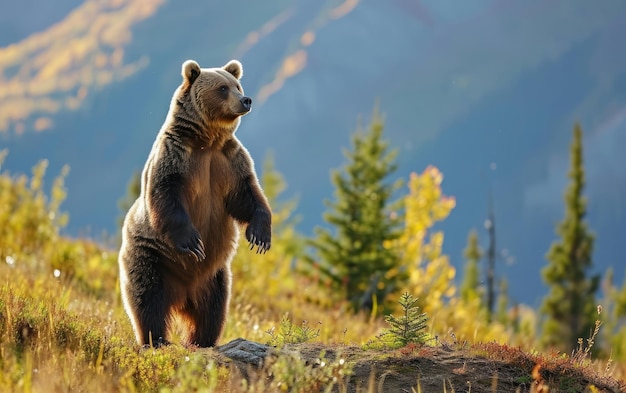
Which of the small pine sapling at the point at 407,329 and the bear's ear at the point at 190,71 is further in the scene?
the bear's ear at the point at 190,71

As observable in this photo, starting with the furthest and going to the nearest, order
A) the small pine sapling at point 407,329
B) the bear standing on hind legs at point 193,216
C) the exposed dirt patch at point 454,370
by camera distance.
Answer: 1. the bear standing on hind legs at point 193,216
2. the small pine sapling at point 407,329
3. the exposed dirt patch at point 454,370

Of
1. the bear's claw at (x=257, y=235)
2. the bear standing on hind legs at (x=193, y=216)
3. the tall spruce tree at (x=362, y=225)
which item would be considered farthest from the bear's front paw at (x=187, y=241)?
the tall spruce tree at (x=362, y=225)

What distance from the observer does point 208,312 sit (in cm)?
606

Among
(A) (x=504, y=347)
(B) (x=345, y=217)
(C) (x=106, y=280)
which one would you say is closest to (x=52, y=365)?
(A) (x=504, y=347)

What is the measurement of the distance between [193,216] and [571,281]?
119 feet

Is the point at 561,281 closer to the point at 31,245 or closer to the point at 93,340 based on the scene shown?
the point at 31,245

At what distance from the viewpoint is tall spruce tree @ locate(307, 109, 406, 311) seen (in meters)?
17.4

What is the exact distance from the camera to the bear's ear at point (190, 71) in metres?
6.04

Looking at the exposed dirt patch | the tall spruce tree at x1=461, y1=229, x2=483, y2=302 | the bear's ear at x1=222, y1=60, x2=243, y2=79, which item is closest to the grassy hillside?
the exposed dirt patch

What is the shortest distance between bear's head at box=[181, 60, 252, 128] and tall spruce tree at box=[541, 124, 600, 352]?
3505 cm

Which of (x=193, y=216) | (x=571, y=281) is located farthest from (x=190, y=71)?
(x=571, y=281)

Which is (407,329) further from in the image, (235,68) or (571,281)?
(571,281)

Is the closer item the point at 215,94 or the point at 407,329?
the point at 407,329

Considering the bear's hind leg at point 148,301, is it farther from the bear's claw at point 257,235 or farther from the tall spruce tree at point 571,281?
the tall spruce tree at point 571,281
